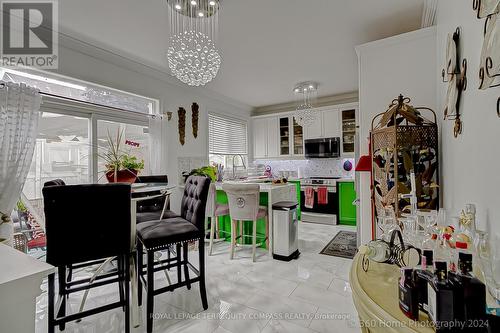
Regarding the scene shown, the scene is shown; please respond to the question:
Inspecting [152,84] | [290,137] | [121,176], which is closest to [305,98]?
[290,137]

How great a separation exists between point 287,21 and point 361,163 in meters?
1.63

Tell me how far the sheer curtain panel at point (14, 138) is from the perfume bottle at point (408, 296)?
3143mm

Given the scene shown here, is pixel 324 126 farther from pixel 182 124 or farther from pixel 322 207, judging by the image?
pixel 182 124

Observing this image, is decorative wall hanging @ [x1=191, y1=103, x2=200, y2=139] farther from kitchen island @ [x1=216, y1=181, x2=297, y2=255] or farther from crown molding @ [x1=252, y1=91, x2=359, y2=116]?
crown molding @ [x1=252, y1=91, x2=359, y2=116]

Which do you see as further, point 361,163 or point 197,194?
point 361,163

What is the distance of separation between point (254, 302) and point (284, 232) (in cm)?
108

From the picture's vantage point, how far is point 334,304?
82.9 inches

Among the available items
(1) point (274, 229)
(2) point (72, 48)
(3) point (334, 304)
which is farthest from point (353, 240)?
(2) point (72, 48)

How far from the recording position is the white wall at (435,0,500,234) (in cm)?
86

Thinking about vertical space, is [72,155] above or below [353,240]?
above

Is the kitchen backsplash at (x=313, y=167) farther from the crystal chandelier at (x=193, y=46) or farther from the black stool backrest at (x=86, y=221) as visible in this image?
the black stool backrest at (x=86, y=221)

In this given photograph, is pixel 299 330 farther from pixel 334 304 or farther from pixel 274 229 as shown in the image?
pixel 274 229

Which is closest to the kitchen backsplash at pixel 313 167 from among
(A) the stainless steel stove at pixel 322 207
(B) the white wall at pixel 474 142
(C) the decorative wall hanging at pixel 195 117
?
(A) the stainless steel stove at pixel 322 207

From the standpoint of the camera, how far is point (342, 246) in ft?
11.8
